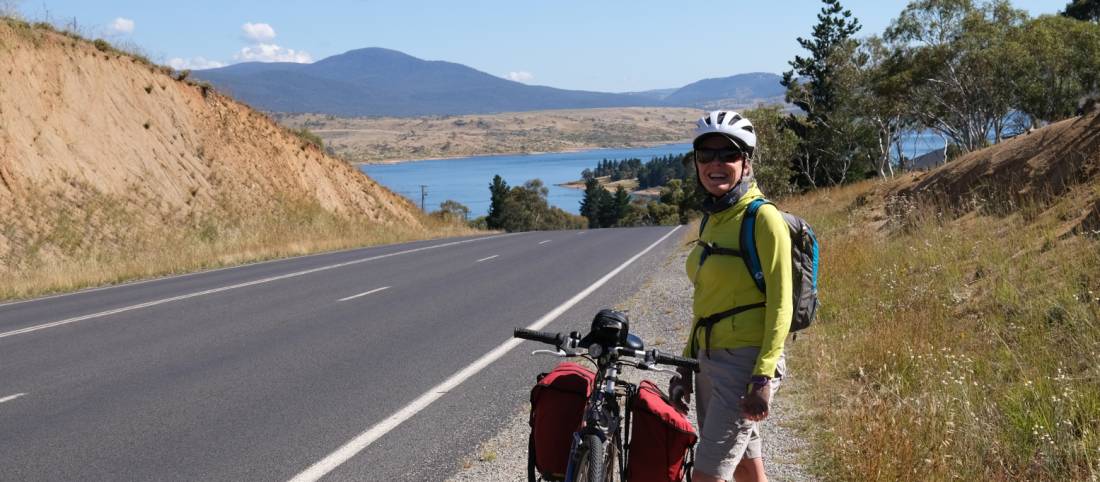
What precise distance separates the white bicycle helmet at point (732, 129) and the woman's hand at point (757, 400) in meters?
0.87

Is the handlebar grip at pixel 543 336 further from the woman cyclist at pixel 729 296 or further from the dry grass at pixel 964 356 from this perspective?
the dry grass at pixel 964 356

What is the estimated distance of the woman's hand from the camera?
3.22 metres

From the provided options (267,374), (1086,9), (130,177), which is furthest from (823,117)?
(267,374)

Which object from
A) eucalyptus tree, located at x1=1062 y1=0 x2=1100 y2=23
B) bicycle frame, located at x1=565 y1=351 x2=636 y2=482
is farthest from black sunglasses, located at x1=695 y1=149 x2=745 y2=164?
eucalyptus tree, located at x1=1062 y1=0 x2=1100 y2=23

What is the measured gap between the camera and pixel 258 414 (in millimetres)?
6684

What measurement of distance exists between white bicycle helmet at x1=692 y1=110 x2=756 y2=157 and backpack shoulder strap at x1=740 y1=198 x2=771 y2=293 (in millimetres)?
240

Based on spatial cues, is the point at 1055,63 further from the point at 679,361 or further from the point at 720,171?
the point at 679,361

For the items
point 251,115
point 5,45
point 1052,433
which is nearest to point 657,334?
point 1052,433

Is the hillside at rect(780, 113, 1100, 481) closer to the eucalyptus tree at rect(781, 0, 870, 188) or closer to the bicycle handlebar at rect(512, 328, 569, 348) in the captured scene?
the bicycle handlebar at rect(512, 328, 569, 348)

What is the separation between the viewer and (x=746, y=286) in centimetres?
334

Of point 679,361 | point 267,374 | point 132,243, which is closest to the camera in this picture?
point 679,361

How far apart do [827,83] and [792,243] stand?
69528mm

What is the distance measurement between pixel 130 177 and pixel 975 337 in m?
26.0

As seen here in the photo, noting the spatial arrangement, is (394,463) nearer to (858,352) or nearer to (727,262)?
(727,262)
